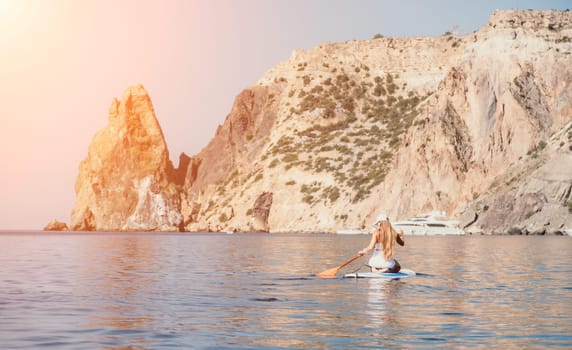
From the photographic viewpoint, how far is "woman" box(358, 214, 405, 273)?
32.2 m

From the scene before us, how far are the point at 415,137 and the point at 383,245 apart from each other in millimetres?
103219

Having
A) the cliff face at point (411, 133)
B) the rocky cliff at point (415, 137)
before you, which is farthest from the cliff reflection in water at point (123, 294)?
the cliff face at point (411, 133)

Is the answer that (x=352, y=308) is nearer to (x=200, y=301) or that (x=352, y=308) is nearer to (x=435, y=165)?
(x=200, y=301)

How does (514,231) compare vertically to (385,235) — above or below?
above

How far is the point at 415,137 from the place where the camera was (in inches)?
5285

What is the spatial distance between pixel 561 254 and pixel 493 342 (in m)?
38.5

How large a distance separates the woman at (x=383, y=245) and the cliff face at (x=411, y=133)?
72.2 meters

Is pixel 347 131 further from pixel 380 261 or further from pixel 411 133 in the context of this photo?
pixel 380 261

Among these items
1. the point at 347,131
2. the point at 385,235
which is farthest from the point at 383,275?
the point at 347,131

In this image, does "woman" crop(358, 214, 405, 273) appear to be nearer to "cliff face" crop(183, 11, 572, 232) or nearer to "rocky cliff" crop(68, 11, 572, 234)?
"rocky cliff" crop(68, 11, 572, 234)

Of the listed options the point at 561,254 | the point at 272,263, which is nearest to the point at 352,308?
the point at 272,263

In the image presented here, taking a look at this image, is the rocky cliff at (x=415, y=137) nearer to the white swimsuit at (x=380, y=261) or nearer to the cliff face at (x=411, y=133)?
the cliff face at (x=411, y=133)

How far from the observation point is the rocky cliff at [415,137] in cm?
11262

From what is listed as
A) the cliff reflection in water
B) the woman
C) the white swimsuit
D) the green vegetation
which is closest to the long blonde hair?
the woman
